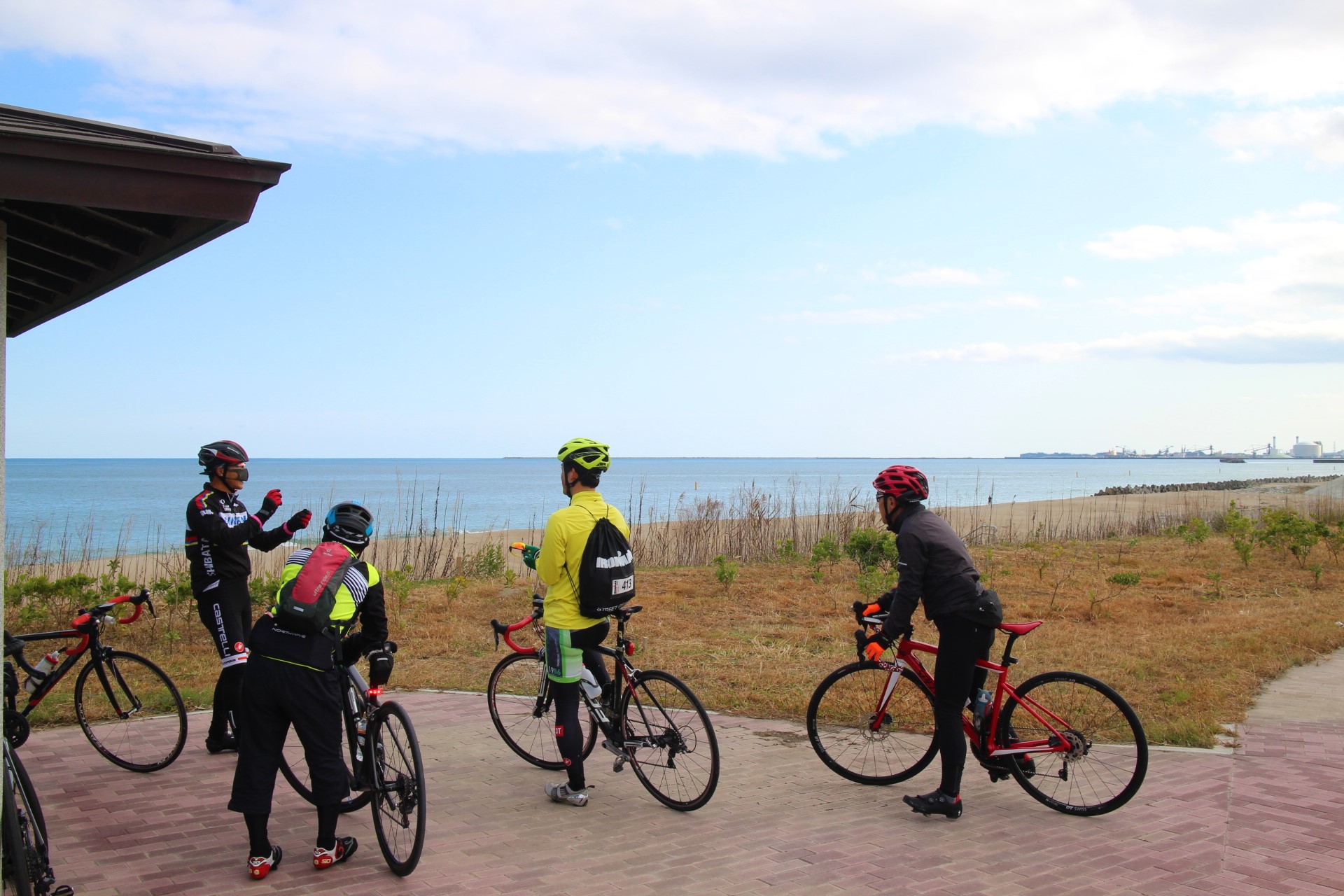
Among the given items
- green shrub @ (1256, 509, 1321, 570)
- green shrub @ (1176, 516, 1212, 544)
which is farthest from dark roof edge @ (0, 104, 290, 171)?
green shrub @ (1176, 516, 1212, 544)

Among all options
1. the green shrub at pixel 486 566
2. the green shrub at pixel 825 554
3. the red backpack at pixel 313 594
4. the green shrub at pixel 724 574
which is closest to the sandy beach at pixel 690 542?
the green shrub at pixel 486 566

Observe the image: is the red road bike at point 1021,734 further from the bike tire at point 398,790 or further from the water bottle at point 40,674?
the water bottle at point 40,674

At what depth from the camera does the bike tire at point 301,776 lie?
4.82 metres

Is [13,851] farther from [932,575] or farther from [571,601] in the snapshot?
[932,575]

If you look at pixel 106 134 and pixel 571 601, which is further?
pixel 571 601

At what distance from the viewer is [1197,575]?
1466cm

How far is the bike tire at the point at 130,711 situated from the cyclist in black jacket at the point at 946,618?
415cm

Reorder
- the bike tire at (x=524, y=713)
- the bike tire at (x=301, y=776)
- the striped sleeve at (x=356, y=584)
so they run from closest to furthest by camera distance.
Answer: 1. the striped sleeve at (x=356, y=584)
2. the bike tire at (x=301, y=776)
3. the bike tire at (x=524, y=713)

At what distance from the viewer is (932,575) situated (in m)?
5.20

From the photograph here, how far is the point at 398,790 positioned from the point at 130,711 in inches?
100

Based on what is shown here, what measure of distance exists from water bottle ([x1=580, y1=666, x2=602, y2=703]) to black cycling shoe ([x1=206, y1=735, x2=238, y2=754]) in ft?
7.79

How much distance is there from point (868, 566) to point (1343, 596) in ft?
19.5

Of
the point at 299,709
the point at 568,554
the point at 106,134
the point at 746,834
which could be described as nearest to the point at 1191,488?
the point at 746,834

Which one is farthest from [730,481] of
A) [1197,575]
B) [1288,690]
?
[1288,690]
